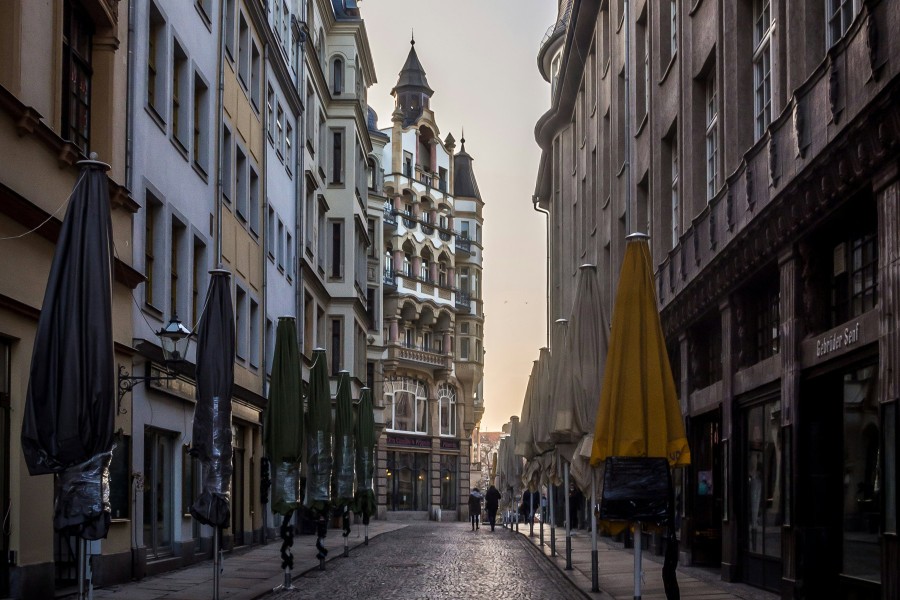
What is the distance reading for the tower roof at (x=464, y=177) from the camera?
9675 cm

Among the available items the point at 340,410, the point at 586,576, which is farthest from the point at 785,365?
the point at 340,410

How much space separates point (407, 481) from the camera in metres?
80.1

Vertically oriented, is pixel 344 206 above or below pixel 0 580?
above

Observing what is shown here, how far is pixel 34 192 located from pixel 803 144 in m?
8.93

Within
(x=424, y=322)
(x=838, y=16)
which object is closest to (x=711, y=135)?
(x=838, y=16)

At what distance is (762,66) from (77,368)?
12.7 m

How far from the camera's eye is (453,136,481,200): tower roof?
9675 centimetres

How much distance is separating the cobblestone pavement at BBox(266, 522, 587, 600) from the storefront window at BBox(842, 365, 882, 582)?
12.9 feet

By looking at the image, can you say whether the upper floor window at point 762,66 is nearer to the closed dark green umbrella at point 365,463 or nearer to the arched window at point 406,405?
the closed dark green umbrella at point 365,463

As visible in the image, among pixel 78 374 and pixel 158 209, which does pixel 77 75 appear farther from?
pixel 78 374

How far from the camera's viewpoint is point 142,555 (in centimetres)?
2111

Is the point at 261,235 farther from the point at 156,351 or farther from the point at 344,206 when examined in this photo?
the point at 344,206

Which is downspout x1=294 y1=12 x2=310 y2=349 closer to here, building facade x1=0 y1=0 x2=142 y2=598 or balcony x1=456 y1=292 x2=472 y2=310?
building facade x1=0 y1=0 x2=142 y2=598

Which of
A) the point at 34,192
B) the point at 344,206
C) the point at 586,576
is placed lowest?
the point at 586,576
